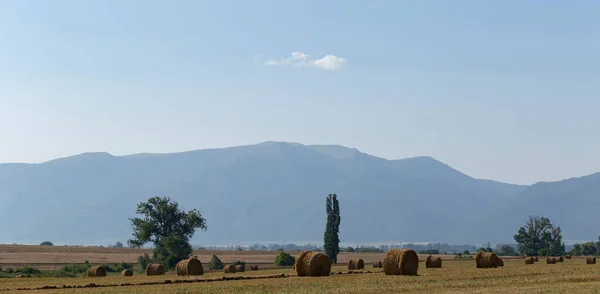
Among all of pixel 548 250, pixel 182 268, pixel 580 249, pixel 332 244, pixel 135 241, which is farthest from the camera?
pixel 580 249

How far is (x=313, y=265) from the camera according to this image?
168 feet

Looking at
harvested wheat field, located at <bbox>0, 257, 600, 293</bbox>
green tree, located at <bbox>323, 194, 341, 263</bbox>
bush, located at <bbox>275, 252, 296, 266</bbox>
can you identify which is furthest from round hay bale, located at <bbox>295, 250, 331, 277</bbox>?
green tree, located at <bbox>323, 194, 341, 263</bbox>

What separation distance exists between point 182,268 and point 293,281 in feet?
49.8

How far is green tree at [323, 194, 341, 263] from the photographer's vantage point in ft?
357

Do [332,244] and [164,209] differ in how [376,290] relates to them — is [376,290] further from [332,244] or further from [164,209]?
Result: [332,244]

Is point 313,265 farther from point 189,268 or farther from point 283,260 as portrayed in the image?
point 283,260

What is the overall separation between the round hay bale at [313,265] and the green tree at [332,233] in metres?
53.4

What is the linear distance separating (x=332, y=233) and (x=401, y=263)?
199 feet

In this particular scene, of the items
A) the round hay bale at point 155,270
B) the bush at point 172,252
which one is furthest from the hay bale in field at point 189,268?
the bush at point 172,252

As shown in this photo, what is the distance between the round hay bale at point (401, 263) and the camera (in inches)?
2003

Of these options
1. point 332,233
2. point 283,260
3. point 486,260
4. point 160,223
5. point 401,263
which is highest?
point 160,223

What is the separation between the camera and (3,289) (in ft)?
142

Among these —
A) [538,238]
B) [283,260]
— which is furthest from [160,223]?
A: [538,238]

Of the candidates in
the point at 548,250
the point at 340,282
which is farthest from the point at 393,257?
the point at 548,250
